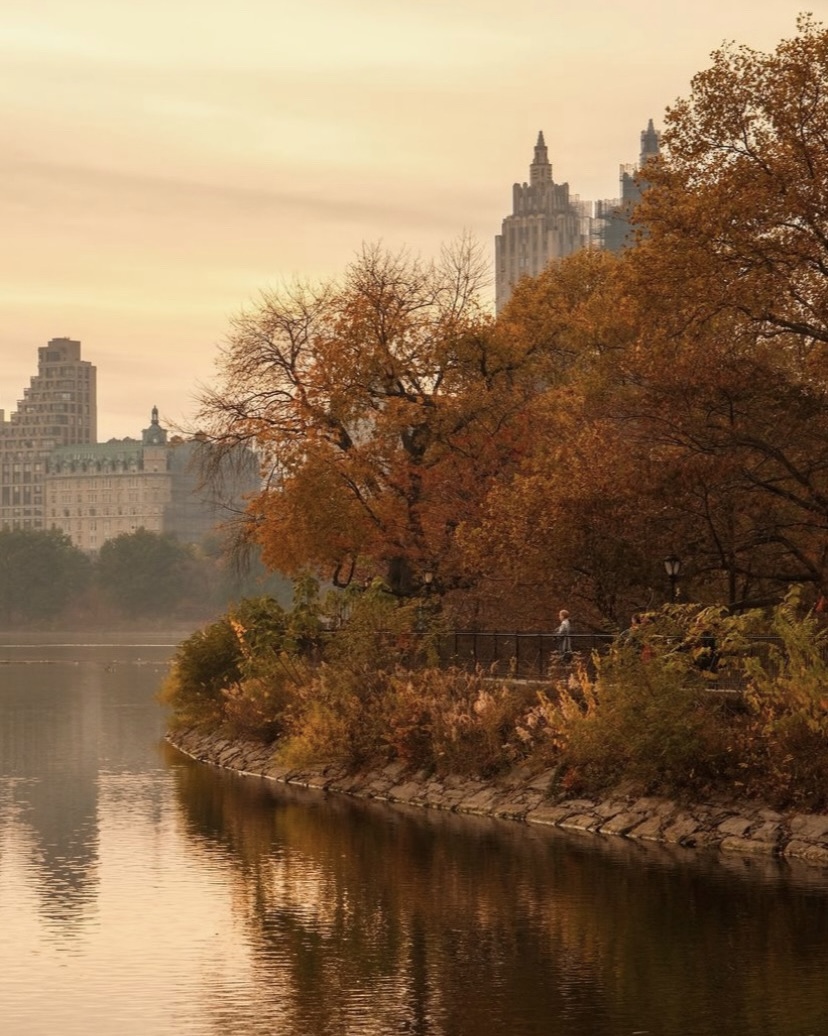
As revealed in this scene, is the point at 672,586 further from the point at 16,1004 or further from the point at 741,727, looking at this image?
the point at 16,1004

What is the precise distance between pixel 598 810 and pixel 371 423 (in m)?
25.4

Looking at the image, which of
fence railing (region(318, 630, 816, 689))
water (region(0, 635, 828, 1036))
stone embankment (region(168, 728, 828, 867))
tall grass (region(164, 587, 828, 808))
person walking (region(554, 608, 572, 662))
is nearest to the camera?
water (region(0, 635, 828, 1036))

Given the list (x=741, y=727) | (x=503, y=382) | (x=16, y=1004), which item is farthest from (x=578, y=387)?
(x=16, y=1004)

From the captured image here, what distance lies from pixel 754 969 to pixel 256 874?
10.4 meters

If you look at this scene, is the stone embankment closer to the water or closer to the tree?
the water

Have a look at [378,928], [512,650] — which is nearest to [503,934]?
[378,928]

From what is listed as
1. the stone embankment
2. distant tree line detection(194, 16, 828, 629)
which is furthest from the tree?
the stone embankment

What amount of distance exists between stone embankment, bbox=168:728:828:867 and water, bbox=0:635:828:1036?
0.78m

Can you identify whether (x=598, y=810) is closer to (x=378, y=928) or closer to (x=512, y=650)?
(x=378, y=928)

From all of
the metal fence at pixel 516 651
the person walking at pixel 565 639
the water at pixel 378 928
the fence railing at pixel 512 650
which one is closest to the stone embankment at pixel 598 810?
the water at pixel 378 928

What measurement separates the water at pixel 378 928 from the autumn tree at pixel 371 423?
16.6m

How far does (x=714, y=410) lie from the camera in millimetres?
45562

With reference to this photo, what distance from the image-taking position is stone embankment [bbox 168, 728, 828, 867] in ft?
107

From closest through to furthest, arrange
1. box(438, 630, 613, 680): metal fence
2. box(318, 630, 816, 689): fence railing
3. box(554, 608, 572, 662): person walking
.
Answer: box(318, 630, 816, 689): fence railing
box(554, 608, 572, 662): person walking
box(438, 630, 613, 680): metal fence
